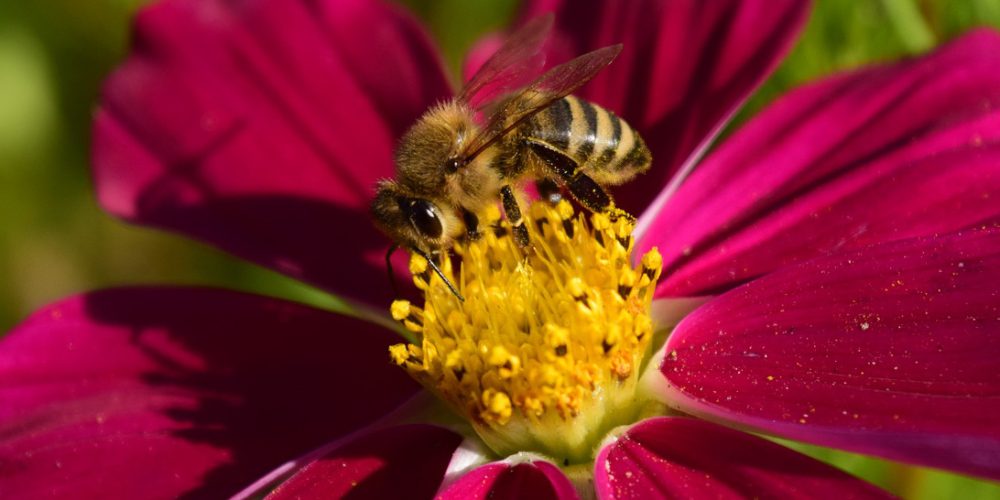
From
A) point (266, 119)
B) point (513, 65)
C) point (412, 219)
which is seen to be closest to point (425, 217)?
point (412, 219)

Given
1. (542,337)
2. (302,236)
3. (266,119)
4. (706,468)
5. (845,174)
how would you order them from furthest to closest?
(266,119), (302,236), (845,174), (542,337), (706,468)

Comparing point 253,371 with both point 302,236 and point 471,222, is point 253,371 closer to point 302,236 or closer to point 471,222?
point 302,236

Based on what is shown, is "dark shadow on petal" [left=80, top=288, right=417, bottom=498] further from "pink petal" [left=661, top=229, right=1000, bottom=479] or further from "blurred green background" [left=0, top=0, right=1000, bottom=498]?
"blurred green background" [left=0, top=0, right=1000, bottom=498]

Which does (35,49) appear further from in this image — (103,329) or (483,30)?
(103,329)

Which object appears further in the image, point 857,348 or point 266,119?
point 266,119

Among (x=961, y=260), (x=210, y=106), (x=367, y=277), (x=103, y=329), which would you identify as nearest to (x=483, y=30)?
(x=210, y=106)

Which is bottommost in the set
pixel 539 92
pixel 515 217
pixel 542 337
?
pixel 542 337

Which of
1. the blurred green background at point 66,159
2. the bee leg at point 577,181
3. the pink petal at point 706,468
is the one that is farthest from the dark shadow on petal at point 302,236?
the blurred green background at point 66,159
